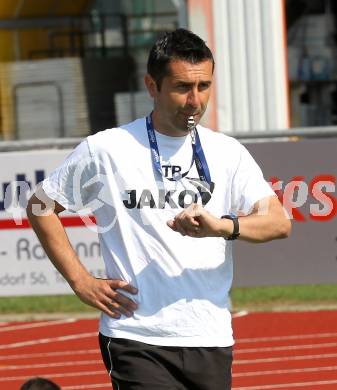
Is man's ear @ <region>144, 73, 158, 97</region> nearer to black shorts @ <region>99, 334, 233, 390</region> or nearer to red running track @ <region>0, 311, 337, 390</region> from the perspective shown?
black shorts @ <region>99, 334, 233, 390</region>

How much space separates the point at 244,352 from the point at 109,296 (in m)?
4.95

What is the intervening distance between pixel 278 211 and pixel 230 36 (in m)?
10.0

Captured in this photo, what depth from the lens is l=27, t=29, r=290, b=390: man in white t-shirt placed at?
4.36 m

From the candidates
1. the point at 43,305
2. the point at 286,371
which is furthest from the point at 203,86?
the point at 43,305

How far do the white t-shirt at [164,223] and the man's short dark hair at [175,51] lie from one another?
0.80ft

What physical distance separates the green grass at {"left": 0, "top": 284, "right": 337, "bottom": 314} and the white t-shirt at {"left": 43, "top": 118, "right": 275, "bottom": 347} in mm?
6872

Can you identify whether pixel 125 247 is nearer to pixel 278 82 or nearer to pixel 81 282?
pixel 81 282

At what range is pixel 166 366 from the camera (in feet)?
14.5

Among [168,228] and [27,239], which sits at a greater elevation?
[168,228]

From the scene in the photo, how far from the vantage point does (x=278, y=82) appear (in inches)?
559

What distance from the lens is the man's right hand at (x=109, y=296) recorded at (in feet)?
14.5

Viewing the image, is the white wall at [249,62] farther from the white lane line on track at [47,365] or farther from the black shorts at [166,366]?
the black shorts at [166,366]

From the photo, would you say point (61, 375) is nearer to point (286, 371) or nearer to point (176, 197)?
point (286, 371)

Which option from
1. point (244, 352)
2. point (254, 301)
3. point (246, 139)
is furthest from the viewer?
point (254, 301)
